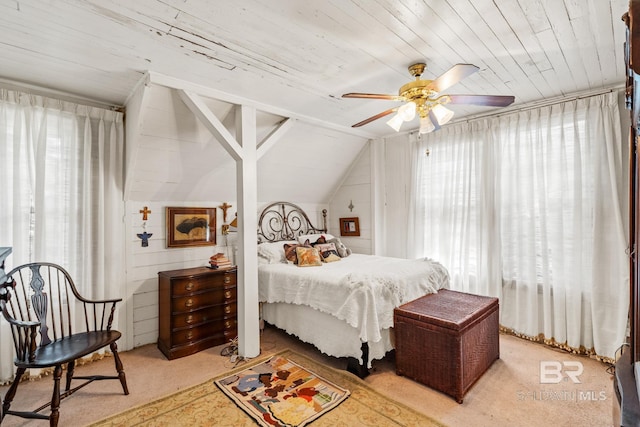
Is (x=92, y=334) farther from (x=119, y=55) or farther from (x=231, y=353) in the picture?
(x=119, y=55)

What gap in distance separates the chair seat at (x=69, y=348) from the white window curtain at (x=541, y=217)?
3437mm

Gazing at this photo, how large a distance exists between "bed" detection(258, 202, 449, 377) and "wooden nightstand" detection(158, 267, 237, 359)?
40cm

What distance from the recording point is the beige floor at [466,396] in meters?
2.06

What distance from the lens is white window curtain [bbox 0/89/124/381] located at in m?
2.52

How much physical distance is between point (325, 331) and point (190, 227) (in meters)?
1.97

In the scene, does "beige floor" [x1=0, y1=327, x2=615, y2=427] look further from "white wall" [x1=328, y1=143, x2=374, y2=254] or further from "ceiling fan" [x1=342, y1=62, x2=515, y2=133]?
"ceiling fan" [x1=342, y1=62, x2=515, y2=133]

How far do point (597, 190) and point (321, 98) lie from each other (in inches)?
106

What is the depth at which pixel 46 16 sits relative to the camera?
175cm

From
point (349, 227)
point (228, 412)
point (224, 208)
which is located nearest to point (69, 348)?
point (228, 412)

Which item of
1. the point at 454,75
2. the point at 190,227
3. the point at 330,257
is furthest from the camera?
the point at 330,257

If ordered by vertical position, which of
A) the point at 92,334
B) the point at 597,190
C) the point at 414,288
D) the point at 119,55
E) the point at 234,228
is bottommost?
the point at 92,334

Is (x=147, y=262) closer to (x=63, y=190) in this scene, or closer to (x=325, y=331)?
(x=63, y=190)

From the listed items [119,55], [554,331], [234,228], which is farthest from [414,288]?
[119,55]

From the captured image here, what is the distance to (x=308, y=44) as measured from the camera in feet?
6.85
